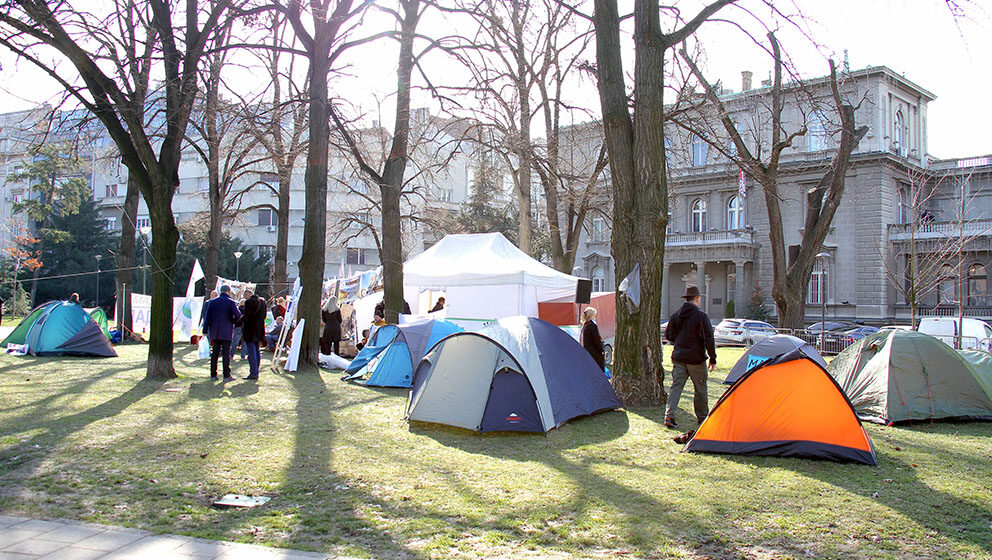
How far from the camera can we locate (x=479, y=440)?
803 cm

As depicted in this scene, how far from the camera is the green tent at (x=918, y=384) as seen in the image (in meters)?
9.68

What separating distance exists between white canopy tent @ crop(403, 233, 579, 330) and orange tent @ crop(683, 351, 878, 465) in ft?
32.4

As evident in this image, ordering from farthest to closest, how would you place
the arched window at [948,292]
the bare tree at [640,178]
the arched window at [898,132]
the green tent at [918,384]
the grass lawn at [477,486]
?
1. the arched window at [898,132]
2. the arched window at [948,292]
3. the bare tree at [640,178]
4. the green tent at [918,384]
5. the grass lawn at [477,486]

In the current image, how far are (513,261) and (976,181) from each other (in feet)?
127

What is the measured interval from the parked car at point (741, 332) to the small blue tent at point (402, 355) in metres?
23.0

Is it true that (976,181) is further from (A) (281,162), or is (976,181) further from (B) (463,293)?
(A) (281,162)

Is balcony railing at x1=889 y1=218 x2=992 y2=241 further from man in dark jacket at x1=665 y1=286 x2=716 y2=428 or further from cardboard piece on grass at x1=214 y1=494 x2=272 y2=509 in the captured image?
cardboard piece on grass at x1=214 y1=494 x2=272 y2=509

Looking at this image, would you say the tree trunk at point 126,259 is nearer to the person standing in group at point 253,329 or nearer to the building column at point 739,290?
the person standing in group at point 253,329

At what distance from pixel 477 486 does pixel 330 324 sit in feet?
36.2

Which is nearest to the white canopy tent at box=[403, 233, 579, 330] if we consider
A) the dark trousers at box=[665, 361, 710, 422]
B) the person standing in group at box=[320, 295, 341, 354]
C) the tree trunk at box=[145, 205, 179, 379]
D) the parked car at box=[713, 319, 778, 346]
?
the person standing in group at box=[320, 295, 341, 354]

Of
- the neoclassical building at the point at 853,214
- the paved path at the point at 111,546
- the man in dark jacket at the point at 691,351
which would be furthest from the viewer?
the neoclassical building at the point at 853,214

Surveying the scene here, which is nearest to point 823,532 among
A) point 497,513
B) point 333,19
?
point 497,513

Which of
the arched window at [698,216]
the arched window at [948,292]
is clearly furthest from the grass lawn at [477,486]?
the arched window at [698,216]

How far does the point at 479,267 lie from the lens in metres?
18.8
